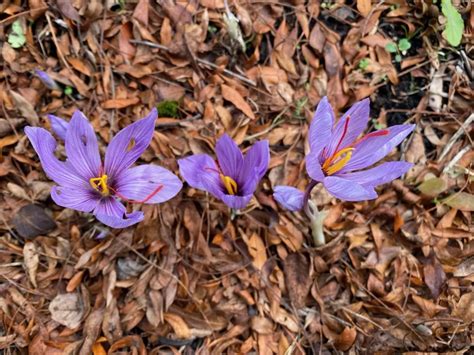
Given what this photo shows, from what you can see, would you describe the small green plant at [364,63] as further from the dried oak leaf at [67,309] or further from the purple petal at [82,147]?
the dried oak leaf at [67,309]

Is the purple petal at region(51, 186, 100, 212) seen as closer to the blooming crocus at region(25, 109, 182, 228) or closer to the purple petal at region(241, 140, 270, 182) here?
the blooming crocus at region(25, 109, 182, 228)

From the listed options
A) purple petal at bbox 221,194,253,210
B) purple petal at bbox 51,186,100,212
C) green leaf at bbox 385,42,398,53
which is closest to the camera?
purple petal at bbox 51,186,100,212

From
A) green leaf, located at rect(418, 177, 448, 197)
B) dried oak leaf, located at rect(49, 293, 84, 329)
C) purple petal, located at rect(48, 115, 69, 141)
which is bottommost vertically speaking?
dried oak leaf, located at rect(49, 293, 84, 329)

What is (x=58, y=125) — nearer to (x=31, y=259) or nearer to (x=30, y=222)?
(x=30, y=222)

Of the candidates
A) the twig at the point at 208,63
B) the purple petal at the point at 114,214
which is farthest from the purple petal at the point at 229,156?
the twig at the point at 208,63

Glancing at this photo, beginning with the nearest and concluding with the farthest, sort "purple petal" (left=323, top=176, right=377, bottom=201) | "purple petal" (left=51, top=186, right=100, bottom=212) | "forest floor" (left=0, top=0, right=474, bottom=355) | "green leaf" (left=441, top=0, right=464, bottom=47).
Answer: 1. "purple petal" (left=323, top=176, right=377, bottom=201)
2. "purple petal" (left=51, top=186, right=100, bottom=212)
3. "forest floor" (left=0, top=0, right=474, bottom=355)
4. "green leaf" (left=441, top=0, right=464, bottom=47)

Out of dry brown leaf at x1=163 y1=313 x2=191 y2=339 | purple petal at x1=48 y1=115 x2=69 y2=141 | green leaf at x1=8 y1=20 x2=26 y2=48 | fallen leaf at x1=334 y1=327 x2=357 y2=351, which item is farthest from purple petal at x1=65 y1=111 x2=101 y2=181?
fallen leaf at x1=334 y1=327 x2=357 y2=351

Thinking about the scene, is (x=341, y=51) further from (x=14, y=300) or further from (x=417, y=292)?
(x=14, y=300)
